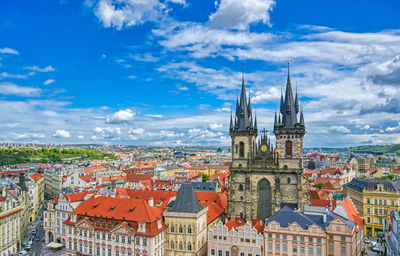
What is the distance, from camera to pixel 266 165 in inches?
3177

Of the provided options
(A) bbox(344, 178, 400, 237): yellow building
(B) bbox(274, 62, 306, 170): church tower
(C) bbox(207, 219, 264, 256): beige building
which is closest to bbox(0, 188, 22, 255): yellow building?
(C) bbox(207, 219, 264, 256): beige building

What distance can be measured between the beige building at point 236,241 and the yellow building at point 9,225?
154ft

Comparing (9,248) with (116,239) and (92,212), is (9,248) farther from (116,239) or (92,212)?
(116,239)

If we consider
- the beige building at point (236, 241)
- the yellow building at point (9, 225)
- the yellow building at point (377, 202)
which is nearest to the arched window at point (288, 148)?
the beige building at point (236, 241)

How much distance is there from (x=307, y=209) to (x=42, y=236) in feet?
242

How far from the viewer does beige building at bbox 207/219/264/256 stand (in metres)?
62.1

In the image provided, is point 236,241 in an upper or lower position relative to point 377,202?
lower

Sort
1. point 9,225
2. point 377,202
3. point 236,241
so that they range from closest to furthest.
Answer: point 236,241
point 9,225
point 377,202

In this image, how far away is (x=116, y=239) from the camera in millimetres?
64562

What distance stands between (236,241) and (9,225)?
5362 centimetres

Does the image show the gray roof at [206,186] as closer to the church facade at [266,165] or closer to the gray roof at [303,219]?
the church facade at [266,165]

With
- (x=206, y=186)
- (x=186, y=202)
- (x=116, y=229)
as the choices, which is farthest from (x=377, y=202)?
(x=116, y=229)

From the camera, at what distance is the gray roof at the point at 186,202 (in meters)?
65.4

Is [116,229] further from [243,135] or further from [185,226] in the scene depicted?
[243,135]
